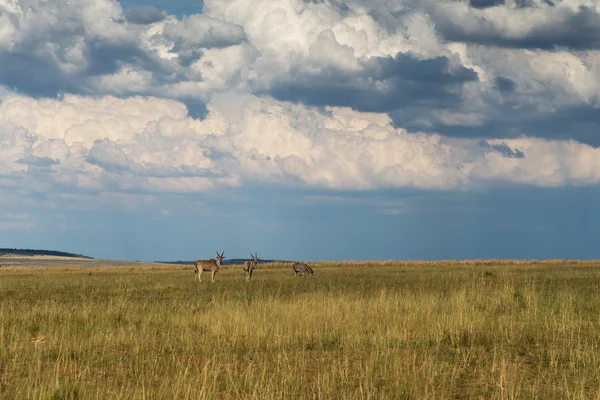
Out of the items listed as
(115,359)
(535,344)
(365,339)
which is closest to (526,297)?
(535,344)

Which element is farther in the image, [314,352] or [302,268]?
[302,268]

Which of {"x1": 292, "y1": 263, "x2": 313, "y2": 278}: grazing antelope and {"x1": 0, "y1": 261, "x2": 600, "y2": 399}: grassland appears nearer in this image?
{"x1": 0, "y1": 261, "x2": 600, "y2": 399}: grassland

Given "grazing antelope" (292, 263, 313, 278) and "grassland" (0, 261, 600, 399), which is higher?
"grazing antelope" (292, 263, 313, 278)

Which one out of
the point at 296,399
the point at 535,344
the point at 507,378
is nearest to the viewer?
the point at 296,399

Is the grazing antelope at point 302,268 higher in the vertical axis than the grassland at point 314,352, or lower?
higher

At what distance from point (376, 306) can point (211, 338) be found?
5.67 metres

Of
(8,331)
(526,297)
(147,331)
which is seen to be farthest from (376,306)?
(8,331)

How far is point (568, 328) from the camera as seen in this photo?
46.3ft

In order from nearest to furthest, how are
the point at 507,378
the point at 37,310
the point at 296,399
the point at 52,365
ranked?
the point at 296,399
the point at 507,378
the point at 52,365
the point at 37,310

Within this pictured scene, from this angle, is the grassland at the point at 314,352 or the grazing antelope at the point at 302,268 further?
the grazing antelope at the point at 302,268

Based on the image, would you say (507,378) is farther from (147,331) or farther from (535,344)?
(147,331)

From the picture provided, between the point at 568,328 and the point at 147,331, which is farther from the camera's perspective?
the point at 147,331

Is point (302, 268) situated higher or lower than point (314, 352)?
higher

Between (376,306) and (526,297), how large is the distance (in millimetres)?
4775
